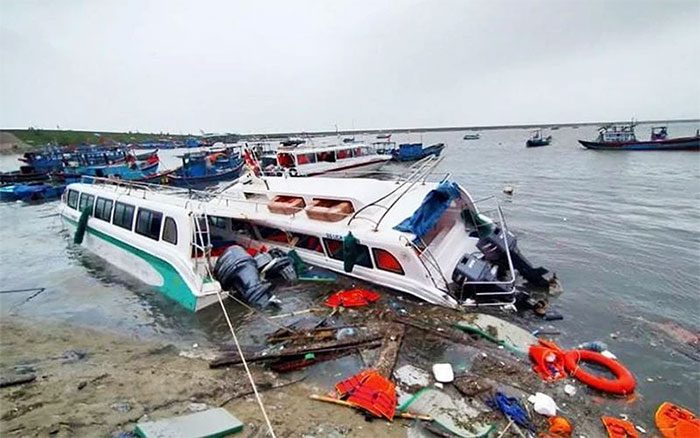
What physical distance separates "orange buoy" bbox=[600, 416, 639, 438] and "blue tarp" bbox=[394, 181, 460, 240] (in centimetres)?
457

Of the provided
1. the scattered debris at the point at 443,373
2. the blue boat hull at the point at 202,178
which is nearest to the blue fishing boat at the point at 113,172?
the blue boat hull at the point at 202,178

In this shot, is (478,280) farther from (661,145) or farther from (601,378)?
(661,145)

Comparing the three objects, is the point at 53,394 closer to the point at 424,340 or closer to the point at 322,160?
the point at 424,340

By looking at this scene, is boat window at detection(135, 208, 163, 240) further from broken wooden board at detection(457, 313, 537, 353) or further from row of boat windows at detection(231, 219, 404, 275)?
broken wooden board at detection(457, 313, 537, 353)

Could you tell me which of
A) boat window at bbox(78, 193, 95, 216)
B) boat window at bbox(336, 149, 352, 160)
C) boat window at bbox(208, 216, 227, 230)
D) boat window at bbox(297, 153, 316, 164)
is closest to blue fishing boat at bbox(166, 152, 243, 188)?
boat window at bbox(297, 153, 316, 164)

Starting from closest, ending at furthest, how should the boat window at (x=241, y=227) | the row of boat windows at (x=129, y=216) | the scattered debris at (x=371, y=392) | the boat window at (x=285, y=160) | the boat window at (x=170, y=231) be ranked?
1. the scattered debris at (x=371, y=392)
2. the boat window at (x=170, y=231)
3. the row of boat windows at (x=129, y=216)
4. the boat window at (x=241, y=227)
5. the boat window at (x=285, y=160)

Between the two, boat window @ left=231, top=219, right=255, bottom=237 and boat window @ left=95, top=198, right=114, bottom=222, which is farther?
boat window @ left=95, top=198, right=114, bottom=222

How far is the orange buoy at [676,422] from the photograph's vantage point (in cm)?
498

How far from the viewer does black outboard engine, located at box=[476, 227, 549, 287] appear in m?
9.38

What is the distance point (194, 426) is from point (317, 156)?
30.2 meters

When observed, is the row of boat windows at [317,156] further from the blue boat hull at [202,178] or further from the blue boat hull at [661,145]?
the blue boat hull at [661,145]

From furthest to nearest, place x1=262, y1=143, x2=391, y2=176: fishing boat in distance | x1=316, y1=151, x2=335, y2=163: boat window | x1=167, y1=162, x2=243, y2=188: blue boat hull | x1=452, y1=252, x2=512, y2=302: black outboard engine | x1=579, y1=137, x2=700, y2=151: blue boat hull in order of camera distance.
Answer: x1=579, y1=137, x2=700, y2=151: blue boat hull < x1=316, y1=151, x2=335, y2=163: boat window < x1=262, y1=143, x2=391, y2=176: fishing boat in distance < x1=167, y1=162, x2=243, y2=188: blue boat hull < x1=452, y1=252, x2=512, y2=302: black outboard engine

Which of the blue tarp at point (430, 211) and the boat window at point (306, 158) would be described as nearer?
the blue tarp at point (430, 211)

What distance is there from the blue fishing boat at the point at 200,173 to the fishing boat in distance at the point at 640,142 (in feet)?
161
